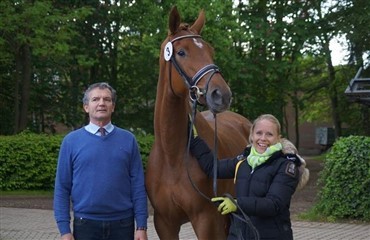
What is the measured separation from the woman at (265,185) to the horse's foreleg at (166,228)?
86 cm

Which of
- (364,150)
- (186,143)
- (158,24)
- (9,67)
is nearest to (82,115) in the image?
(9,67)

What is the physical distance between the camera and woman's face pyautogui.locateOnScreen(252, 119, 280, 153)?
4.04 metres

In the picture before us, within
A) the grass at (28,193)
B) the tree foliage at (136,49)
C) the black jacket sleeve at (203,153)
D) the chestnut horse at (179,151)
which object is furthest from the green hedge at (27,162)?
the black jacket sleeve at (203,153)

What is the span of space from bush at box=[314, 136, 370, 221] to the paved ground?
0.44 meters

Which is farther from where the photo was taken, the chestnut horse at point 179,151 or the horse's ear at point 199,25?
the horse's ear at point 199,25

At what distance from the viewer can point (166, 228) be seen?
4949 millimetres

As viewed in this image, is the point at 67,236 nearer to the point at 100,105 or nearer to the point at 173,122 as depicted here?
the point at 100,105

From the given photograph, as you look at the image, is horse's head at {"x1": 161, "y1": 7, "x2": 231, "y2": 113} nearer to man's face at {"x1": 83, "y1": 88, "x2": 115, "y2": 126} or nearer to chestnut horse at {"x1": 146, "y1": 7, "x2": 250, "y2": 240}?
chestnut horse at {"x1": 146, "y1": 7, "x2": 250, "y2": 240}

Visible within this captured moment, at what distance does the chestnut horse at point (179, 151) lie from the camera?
4586 millimetres

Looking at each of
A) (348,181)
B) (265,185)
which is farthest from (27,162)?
(265,185)

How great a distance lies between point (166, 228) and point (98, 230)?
2.67ft

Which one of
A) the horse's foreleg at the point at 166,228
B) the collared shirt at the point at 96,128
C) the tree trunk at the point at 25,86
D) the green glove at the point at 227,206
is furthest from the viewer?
the tree trunk at the point at 25,86

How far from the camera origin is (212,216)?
4754 millimetres

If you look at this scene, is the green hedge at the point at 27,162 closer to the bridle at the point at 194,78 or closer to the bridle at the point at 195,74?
the bridle at the point at 194,78
